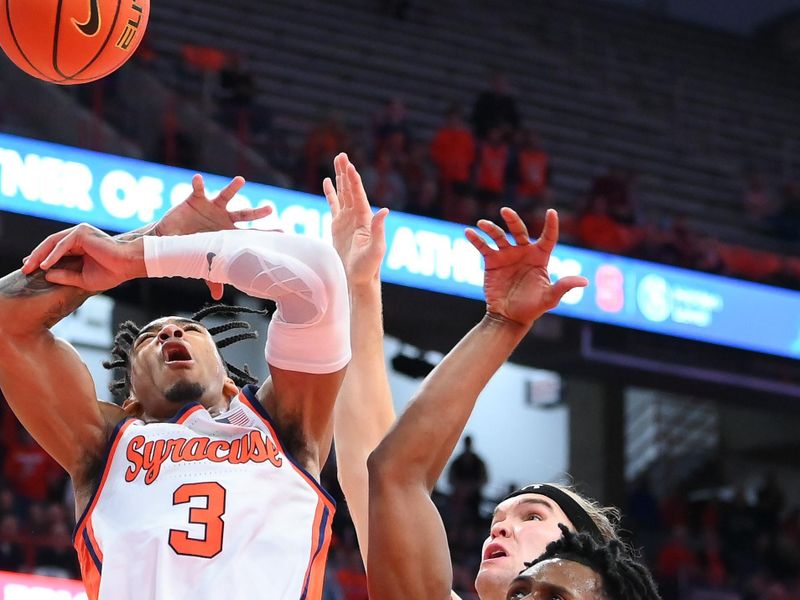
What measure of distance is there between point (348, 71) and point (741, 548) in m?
5.78

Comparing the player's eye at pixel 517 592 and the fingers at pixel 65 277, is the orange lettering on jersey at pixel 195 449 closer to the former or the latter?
the fingers at pixel 65 277

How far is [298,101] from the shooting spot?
1277 centimetres

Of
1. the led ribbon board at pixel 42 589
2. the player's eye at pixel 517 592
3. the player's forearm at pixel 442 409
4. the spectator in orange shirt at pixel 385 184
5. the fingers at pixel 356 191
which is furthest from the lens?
the spectator in orange shirt at pixel 385 184

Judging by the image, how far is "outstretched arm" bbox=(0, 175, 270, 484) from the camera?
2.98 metres

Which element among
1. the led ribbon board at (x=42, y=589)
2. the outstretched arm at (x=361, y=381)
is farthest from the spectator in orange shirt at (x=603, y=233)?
the outstretched arm at (x=361, y=381)

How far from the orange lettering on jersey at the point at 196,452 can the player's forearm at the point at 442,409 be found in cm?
33

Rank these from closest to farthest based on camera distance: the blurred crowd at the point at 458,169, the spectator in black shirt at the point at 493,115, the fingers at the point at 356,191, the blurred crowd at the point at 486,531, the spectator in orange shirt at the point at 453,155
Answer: the fingers at the point at 356,191 < the blurred crowd at the point at 486,531 < the blurred crowd at the point at 458,169 < the spectator in orange shirt at the point at 453,155 < the spectator in black shirt at the point at 493,115

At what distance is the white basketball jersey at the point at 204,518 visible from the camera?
2.77 metres

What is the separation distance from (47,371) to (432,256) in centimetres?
678

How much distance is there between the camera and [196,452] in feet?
9.59

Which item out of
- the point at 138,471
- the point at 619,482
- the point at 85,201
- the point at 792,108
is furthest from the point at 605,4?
the point at 138,471

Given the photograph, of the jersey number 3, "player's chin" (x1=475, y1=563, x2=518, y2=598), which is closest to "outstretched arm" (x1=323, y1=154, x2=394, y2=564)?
"player's chin" (x1=475, y1=563, x2=518, y2=598)

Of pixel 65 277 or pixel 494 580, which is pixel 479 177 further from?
pixel 65 277

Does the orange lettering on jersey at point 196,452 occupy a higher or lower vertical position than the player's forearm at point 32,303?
lower
